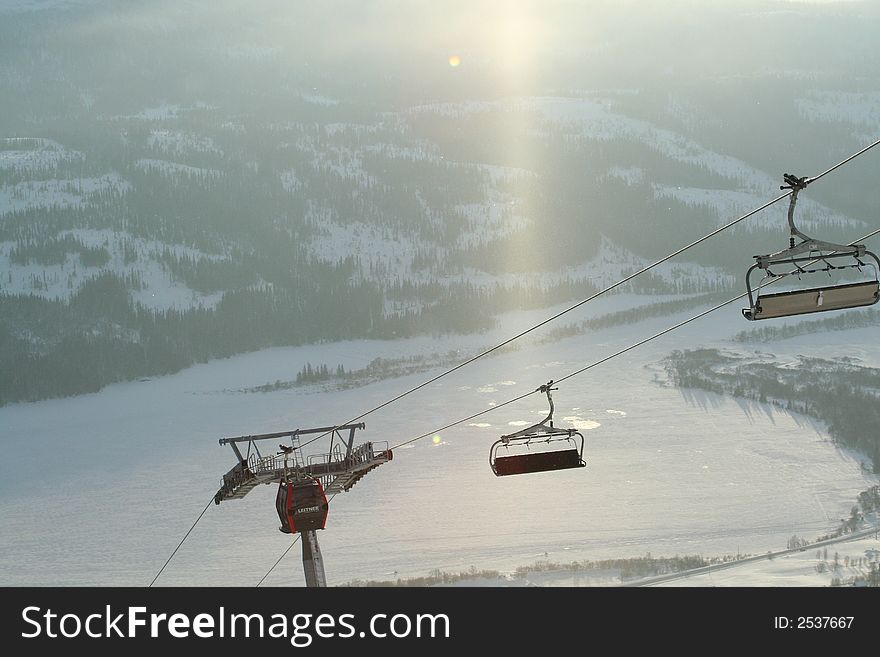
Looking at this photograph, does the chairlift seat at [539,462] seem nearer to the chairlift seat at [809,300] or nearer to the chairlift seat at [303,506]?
the chairlift seat at [303,506]

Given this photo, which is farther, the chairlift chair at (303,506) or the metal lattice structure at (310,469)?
the metal lattice structure at (310,469)

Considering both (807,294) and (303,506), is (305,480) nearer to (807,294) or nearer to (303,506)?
(303,506)

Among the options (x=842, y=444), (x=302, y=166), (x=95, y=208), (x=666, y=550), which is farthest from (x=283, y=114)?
(x=666, y=550)

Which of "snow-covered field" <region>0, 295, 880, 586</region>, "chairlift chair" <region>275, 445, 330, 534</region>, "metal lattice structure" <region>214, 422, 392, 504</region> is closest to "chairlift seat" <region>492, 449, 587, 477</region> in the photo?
"metal lattice structure" <region>214, 422, 392, 504</region>

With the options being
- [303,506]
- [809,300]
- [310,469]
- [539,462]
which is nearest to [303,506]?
[303,506]

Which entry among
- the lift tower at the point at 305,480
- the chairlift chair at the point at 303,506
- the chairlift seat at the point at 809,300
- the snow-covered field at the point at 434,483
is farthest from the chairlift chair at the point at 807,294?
the snow-covered field at the point at 434,483
